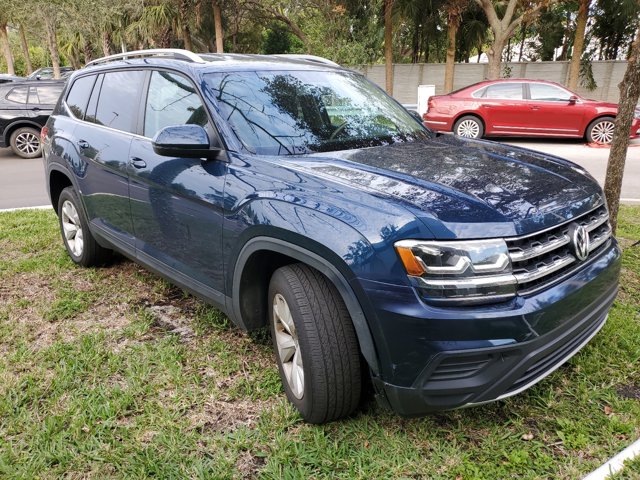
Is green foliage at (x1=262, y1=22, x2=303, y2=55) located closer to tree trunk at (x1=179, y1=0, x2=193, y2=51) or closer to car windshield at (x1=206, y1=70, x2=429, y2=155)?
tree trunk at (x1=179, y1=0, x2=193, y2=51)

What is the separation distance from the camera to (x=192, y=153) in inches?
111

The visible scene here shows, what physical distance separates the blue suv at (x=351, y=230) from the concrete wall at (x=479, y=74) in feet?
53.0

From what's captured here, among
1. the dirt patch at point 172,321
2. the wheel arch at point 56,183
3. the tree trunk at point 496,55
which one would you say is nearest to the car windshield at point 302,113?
the dirt patch at point 172,321

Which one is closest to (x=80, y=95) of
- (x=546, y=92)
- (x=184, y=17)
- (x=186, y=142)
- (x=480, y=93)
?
(x=186, y=142)

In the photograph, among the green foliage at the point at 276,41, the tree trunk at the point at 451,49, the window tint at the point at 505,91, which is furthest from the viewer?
the green foliage at the point at 276,41

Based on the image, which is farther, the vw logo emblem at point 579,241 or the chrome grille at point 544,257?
the vw logo emblem at point 579,241

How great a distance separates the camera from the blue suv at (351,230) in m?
2.03

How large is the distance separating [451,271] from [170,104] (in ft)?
7.24

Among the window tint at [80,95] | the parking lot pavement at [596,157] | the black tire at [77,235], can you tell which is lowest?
the parking lot pavement at [596,157]

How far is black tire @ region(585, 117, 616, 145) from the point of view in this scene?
12.0 metres

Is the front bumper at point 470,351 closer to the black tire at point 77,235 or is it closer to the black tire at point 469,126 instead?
the black tire at point 77,235

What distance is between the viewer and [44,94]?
11.7m

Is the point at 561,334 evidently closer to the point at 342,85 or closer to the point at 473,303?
the point at 473,303

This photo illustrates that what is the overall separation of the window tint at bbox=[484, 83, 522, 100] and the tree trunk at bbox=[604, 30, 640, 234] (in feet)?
28.5
